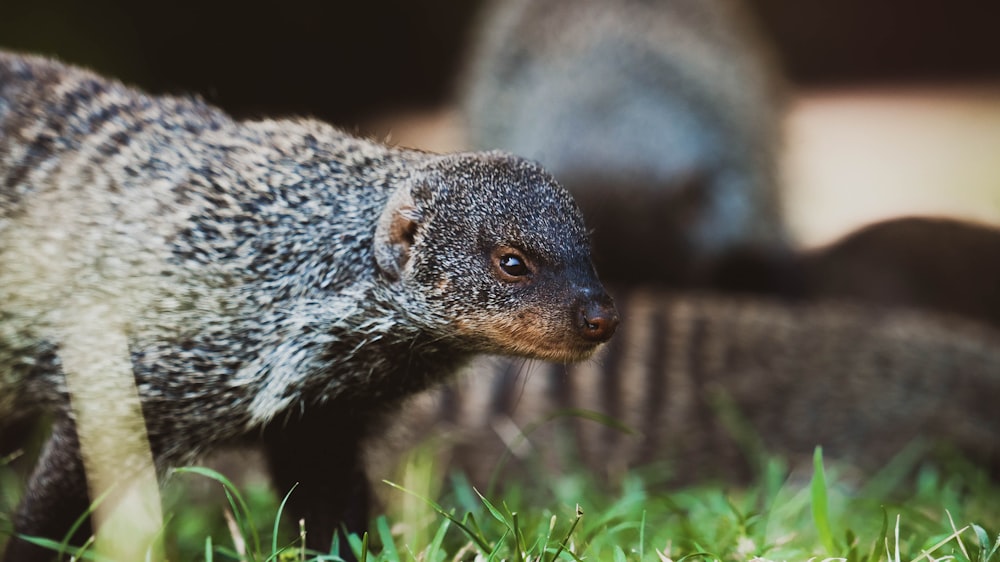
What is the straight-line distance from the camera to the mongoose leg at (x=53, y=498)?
199 centimetres

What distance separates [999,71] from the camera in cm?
640

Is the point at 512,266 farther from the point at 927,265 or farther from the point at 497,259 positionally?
the point at 927,265

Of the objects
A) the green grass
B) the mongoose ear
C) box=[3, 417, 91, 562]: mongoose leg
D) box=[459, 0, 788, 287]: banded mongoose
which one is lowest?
the green grass

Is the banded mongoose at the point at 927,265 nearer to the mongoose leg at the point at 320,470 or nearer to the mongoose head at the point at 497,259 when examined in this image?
the mongoose head at the point at 497,259

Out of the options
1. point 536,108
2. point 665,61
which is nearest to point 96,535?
point 536,108

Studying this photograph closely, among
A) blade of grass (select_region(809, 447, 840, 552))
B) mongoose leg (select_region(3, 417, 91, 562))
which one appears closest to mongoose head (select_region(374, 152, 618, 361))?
blade of grass (select_region(809, 447, 840, 552))

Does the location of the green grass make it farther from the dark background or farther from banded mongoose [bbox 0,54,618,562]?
the dark background

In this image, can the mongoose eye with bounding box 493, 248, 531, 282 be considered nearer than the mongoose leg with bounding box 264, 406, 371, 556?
Yes

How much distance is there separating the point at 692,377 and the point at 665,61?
2.55 m

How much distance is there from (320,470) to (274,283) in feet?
1.24

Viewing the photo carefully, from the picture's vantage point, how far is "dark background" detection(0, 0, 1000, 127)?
621 cm

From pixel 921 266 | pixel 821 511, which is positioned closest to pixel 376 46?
pixel 921 266

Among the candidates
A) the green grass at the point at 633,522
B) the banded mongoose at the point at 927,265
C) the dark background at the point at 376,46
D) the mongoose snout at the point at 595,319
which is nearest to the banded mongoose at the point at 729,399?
the green grass at the point at 633,522

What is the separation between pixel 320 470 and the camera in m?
2.18
